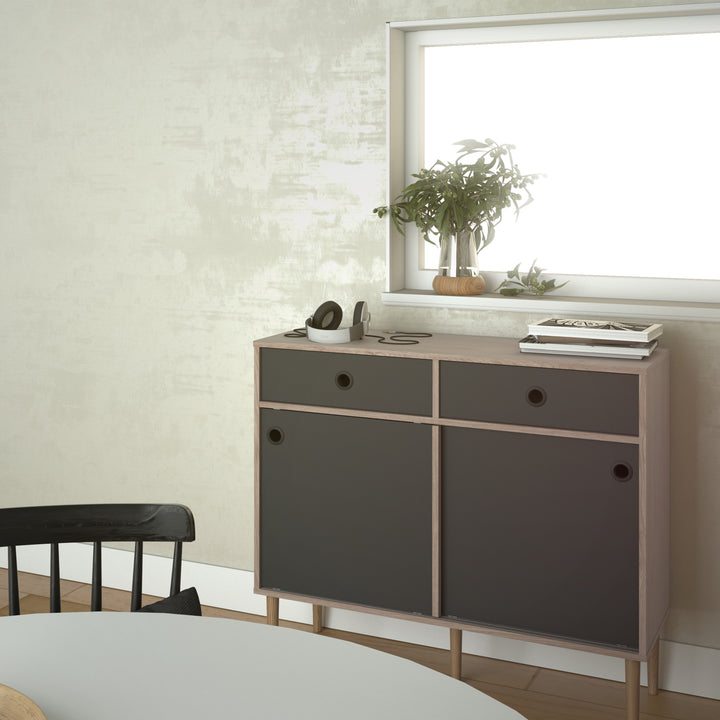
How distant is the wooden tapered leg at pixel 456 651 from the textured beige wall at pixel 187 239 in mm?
651

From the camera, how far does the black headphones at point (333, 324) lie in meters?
3.01

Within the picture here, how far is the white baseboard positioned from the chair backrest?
1.66 m

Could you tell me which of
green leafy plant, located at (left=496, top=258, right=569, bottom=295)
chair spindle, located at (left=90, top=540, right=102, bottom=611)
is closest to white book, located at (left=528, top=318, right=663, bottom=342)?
green leafy plant, located at (left=496, top=258, right=569, bottom=295)

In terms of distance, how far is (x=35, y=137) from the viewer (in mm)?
3830

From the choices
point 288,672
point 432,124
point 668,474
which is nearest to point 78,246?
point 432,124

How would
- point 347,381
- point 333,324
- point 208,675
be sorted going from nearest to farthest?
point 208,675 → point 347,381 → point 333,324

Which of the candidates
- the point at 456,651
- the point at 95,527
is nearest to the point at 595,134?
the point at 456,651

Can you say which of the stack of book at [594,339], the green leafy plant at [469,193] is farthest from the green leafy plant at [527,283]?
the stack of book at [594,339]

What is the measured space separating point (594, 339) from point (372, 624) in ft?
4.42

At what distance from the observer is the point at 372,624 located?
3455 millimetres

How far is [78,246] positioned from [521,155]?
173cm

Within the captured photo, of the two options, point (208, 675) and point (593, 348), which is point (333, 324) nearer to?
point (593, 348)

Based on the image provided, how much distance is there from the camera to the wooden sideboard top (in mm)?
2660

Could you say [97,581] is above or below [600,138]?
below
